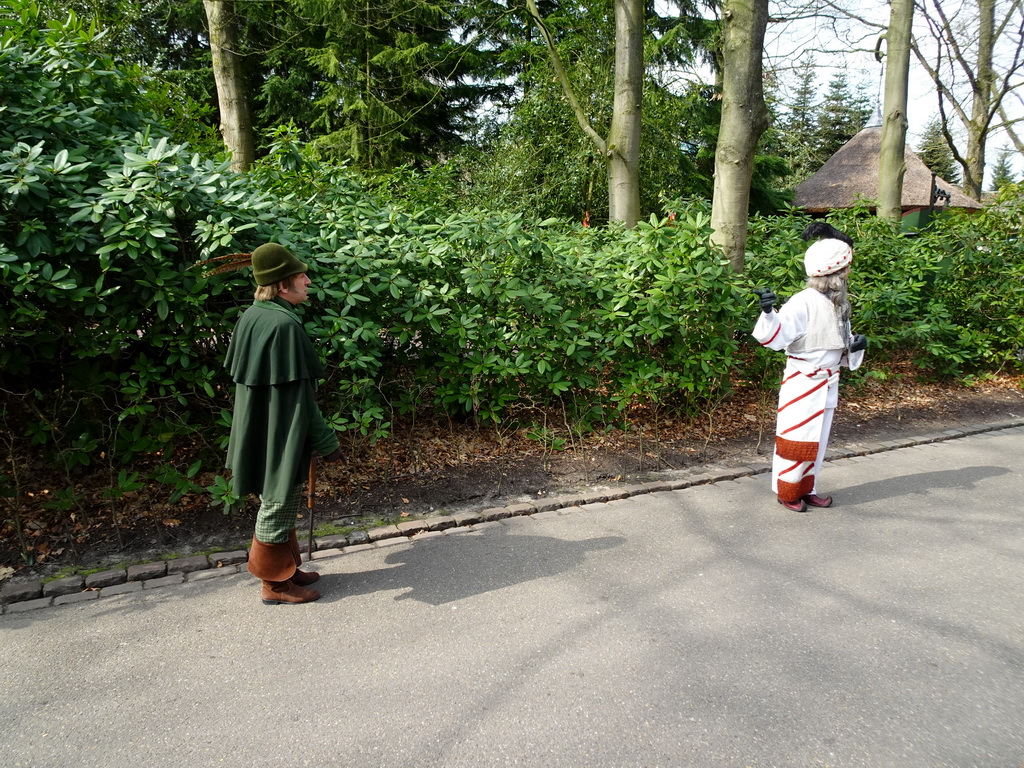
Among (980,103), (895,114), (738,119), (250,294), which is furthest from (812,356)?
(980,103)

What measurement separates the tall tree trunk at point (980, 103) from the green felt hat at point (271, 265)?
80.6ft

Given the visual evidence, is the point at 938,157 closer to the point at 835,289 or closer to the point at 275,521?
the point at 835,289

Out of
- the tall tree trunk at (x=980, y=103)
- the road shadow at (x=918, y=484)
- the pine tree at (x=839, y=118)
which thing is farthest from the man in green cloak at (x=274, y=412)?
the pine tree at (x=839, y=118)

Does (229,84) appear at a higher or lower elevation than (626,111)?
higher

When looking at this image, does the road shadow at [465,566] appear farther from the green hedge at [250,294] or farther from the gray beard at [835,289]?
the gray beard at [835,289]

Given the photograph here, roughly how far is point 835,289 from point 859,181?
956 inches

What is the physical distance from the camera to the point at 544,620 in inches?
126

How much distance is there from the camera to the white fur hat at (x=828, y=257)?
14.7 feet

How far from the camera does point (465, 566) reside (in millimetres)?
3793

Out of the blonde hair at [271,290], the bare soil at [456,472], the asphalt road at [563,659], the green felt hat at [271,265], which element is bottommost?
the asphalt road at [563,659]

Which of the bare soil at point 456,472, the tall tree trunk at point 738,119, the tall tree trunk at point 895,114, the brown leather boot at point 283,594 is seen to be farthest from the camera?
the tall tree trunk at point 895,114

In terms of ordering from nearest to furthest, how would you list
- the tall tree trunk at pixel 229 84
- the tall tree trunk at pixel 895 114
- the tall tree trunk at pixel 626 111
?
the tall tree trunk at pixel 626 111, the tall tree trunk at pixel 229 84, the tall tree trunk at pixel 895 114

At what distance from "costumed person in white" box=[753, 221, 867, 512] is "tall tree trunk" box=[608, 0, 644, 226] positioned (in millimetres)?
4769

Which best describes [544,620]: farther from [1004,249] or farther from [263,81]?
[263,81]
